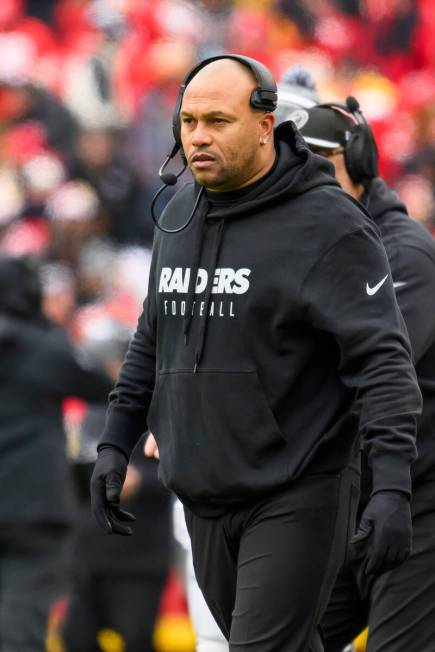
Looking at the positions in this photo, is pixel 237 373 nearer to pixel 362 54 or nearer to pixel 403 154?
pixel 403 154

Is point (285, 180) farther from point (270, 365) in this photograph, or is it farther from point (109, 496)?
point (109, 496)

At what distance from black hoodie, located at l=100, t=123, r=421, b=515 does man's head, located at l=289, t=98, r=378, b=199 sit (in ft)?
3.19

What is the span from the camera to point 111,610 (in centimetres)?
813

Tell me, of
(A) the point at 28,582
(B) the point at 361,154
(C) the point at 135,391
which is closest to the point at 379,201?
(B) the point at 361,154

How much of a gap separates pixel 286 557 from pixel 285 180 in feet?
3.19

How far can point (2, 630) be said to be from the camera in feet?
25.0

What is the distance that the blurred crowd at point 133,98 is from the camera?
36.1 ft

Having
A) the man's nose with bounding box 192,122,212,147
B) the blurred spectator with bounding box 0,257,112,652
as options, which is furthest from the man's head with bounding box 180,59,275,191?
the blurred spectator with bounding box 0,257,112,652

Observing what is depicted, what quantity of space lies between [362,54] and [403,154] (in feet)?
4.96

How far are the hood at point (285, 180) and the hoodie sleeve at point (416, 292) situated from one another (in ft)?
2.21

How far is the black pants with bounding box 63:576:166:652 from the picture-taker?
8.00 meters

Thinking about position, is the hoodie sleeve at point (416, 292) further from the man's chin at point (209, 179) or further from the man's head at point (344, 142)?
the man's chin at point (209, 179)

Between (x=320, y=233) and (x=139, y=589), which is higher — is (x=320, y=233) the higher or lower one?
the higher one

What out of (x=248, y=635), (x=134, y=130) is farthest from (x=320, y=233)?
(x=134, y=130)
